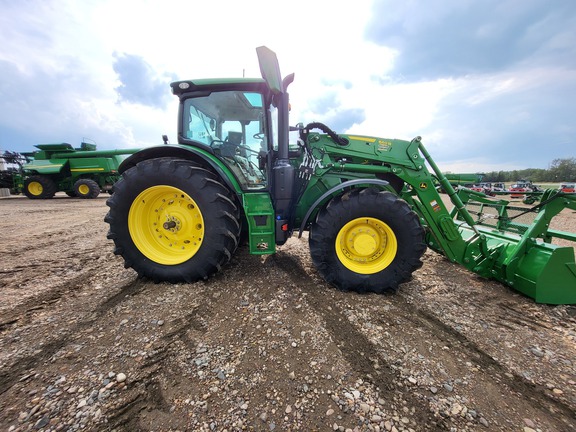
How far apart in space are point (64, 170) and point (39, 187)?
54.8 inches

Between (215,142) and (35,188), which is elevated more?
(215,142)

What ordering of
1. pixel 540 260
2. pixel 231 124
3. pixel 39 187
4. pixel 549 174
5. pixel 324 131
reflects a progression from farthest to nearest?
pixel 549 174
pixel 39 187
pixel 231 124
pixel 324 131
pixel 540 260

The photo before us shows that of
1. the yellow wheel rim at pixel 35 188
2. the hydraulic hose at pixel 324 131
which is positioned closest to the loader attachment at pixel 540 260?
the hydraulic hose at pixel 324 131

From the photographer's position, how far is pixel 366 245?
2.82 m

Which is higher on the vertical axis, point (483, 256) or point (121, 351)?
point (483, 256)

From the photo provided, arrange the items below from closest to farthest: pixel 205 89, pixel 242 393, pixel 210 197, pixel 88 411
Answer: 1. pixel 88 411
2. pixel 242 393
3. pixel 210 197
4. pixel 205 89

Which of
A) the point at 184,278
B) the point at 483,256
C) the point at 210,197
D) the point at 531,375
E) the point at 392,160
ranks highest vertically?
the point at 392,160

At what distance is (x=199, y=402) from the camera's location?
1474mm

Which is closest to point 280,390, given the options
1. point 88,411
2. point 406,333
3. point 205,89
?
point 88,411

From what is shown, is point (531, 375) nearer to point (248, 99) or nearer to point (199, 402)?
point (199, 402)

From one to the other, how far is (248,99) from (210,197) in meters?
1.29

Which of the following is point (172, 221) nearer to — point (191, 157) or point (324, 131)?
point (191, 157)

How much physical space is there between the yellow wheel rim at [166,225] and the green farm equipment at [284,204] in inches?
0.5

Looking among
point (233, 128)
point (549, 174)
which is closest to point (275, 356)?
point (233, 128)
